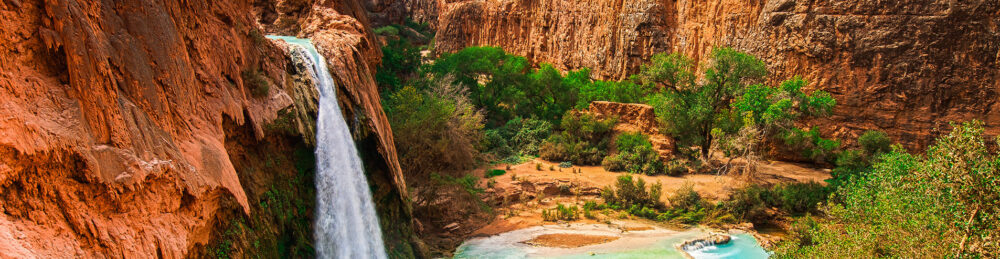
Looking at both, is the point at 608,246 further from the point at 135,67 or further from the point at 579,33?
the point at 579,33

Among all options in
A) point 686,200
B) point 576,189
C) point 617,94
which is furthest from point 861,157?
point 617,94

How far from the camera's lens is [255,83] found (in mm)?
10172

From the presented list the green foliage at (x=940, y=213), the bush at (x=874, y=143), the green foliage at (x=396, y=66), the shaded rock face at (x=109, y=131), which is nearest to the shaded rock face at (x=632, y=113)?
the bush at (x=874, y=143)

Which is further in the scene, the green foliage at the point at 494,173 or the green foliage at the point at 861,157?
the green foliage at the point at 494,173

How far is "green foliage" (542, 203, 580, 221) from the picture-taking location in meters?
19.3

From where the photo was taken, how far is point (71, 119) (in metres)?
5.66

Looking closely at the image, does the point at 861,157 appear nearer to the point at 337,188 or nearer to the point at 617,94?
the point at 617,94

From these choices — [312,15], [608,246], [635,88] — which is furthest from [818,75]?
[312,15]

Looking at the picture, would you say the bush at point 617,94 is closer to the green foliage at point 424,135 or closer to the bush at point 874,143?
the bush at point 874,143

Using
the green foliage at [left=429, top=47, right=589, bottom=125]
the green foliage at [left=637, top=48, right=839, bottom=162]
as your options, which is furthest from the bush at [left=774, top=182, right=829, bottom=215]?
the green foliage at [left=429, top=47, right=589, bottom=125]

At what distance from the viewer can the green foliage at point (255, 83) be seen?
10.1 metres

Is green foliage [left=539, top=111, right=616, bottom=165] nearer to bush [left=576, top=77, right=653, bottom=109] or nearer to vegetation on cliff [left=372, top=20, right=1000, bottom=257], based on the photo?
vegetation on cliff [left=372, top=20, right=1000, bottom=257]

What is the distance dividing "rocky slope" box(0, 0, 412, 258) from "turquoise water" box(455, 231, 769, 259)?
21.4 ft

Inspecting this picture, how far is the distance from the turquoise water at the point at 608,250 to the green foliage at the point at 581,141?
32.3 ft
